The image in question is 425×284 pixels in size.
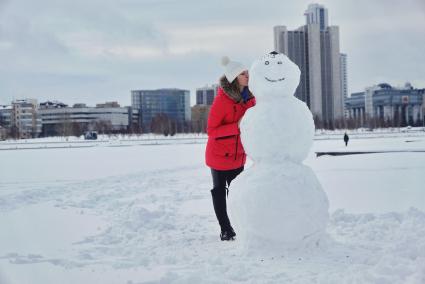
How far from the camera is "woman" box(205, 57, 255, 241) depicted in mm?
5086

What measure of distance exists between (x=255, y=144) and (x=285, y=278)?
1.39 meters

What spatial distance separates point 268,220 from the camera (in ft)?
14.2

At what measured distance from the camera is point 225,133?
5.09 metres

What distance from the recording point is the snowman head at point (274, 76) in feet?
14.9

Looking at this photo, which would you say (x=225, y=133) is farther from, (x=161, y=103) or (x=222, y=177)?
(x=161, y=103)

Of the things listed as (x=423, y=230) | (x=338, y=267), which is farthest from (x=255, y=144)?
(x=423, y=230)

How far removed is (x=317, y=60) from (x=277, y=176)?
71171 millimetres

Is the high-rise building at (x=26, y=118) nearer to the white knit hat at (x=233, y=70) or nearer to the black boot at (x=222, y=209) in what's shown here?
the black boot at (x=222, y=209)

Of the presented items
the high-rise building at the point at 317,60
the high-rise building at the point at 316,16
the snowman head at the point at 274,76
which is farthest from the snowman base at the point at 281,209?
the high-rise building at the point at 316,16

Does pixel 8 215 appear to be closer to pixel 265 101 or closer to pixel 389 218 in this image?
pixel 265 101

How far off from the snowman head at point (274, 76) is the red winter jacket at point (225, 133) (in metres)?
0.51

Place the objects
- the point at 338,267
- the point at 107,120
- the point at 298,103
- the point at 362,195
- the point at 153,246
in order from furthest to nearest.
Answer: the point at 107,120 → the point at 362,195 → the point at 153,246 → the point at 298,103 → the point at 338,267


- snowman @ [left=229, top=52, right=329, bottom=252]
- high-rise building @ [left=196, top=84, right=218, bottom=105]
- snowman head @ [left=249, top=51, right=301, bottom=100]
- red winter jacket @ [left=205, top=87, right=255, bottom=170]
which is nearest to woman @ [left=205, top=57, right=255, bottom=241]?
red winter jacket @ [left=205, top=87, right=255, bottom=170]

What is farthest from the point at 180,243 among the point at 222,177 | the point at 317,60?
the point at 317,60
